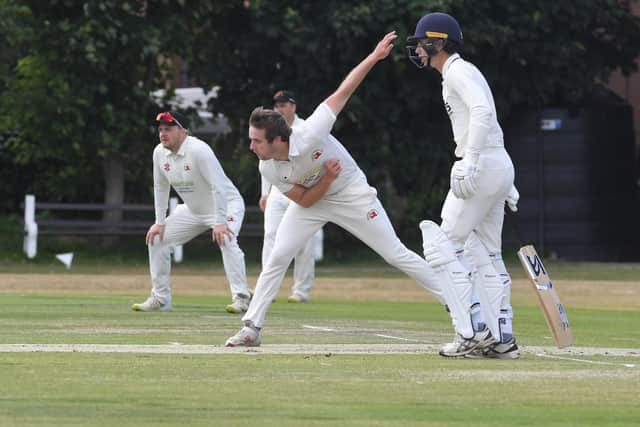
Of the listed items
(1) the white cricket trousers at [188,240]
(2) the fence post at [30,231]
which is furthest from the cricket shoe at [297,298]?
(2) the fence post at [30,231]

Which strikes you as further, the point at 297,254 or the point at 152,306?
the point at 297,254

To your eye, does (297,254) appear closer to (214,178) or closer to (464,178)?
(214,178)

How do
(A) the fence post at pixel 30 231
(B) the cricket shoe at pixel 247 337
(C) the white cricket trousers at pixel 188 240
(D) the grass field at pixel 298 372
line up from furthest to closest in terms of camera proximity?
(A) the fence post at pixel 30 231 < (C) the white cricket trousers at pixel 188 240 < (B) the cricket shoe at pixel 247 337 < (D) the grass field at pixel 298 372

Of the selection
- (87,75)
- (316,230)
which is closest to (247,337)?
(316,230)

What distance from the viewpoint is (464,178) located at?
9086mm

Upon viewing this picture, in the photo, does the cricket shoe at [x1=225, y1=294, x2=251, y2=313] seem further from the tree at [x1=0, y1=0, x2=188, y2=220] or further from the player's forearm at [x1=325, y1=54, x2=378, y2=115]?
the tree at [x1=0, y1=0, x2=188, y2=220]

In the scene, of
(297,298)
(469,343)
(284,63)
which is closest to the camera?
(469,343)

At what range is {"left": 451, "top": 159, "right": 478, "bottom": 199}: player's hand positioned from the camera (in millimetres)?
9070

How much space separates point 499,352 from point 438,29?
202 cm

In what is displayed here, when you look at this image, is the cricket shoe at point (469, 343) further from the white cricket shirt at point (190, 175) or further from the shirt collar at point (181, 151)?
the shirt collar at point (181, 151)

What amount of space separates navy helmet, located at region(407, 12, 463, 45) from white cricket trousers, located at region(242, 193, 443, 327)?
128 cm

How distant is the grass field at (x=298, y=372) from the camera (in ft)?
21.4

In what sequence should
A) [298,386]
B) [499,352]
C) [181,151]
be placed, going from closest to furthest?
1. [298,386]
2. [499,352]
3. [181,151]

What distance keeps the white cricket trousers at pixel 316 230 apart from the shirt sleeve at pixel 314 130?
2.15ft
